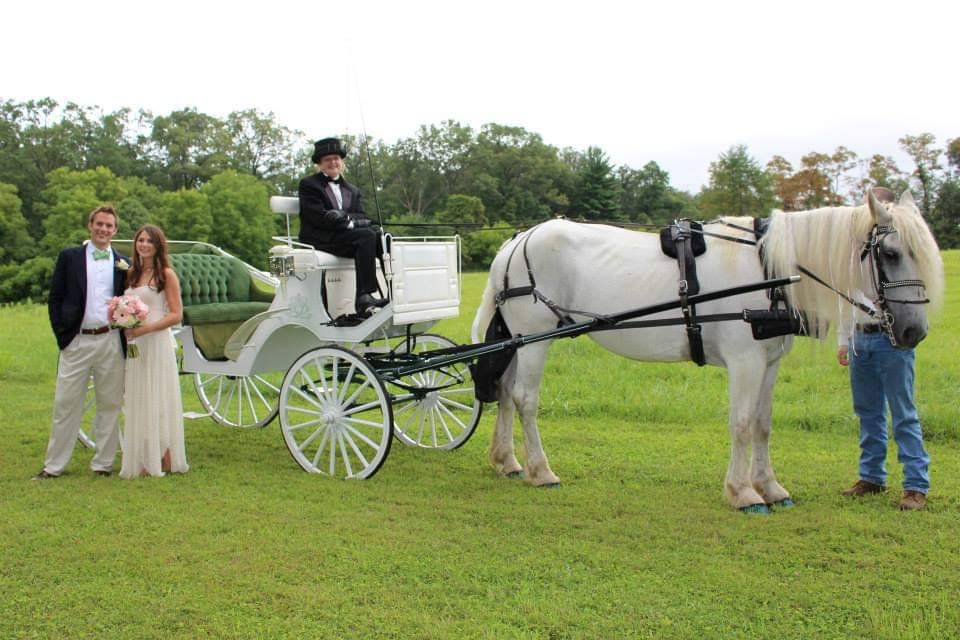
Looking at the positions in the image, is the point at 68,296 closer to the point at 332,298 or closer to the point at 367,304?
the point at 332,298

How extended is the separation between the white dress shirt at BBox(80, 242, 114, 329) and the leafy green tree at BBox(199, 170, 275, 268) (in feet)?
156

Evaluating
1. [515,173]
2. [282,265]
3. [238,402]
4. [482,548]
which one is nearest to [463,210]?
[515,173]

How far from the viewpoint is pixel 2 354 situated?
13.4 m

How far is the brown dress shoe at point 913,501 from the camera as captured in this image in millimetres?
5191

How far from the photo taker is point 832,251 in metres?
4.99

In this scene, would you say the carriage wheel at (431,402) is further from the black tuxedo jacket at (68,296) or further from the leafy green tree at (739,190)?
the leafy green tree at (739,190)

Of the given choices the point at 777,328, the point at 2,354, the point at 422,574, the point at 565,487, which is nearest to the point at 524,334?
the point at 565,487

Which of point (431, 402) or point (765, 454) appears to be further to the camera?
point (431, 402)

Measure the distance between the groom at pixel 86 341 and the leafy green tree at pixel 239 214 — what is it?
47519 millimetres

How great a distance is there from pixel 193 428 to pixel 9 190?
47762 mm

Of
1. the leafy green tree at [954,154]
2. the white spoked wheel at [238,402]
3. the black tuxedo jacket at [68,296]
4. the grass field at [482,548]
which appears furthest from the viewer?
the leafy green tree at [954,154]

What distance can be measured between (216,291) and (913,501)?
6446 millimetres

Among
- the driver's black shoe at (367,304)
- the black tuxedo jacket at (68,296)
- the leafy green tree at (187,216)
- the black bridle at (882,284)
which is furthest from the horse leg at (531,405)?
the leafy green tree at (187,216)

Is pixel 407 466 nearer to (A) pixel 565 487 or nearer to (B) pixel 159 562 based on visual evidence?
(A) pixel 565 487
